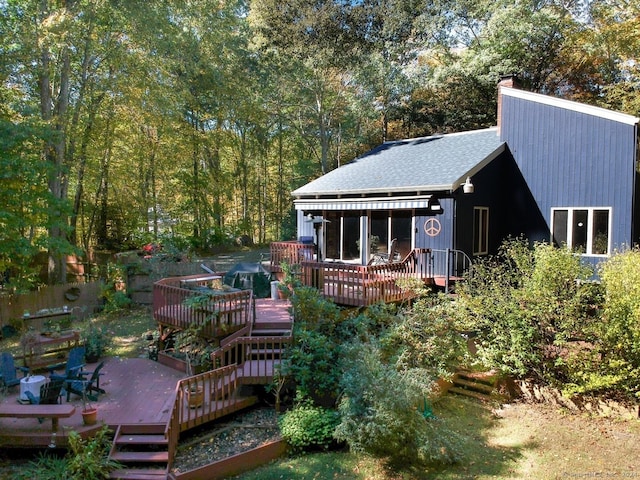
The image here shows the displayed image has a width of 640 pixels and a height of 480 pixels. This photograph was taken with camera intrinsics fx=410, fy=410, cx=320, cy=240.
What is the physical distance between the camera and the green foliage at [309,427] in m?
7.21

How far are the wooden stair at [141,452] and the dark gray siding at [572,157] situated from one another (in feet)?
38.0

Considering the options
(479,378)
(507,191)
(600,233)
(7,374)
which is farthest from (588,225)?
(7,374)

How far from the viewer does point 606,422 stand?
7.95 m

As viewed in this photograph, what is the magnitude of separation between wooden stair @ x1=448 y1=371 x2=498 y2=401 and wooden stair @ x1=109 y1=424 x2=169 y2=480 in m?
6.17

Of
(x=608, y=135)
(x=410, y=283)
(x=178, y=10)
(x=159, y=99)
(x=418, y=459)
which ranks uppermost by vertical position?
(x=178, y=10)

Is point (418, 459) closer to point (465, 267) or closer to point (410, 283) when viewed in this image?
point (410, 283)

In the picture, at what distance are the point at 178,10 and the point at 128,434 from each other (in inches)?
722

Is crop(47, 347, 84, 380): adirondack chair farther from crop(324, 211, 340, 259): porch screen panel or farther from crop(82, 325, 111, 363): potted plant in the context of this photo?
crop(324, 211, 340, 259): porch screen panel

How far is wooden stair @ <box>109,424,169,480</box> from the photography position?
635cm

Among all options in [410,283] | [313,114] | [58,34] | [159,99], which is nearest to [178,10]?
[159,99]

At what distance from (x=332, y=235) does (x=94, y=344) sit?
26.4 ft

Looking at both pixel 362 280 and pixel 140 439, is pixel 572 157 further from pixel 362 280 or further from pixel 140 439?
pixel 140 439

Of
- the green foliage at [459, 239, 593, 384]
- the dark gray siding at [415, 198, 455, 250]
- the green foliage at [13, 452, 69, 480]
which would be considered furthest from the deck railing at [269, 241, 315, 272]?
the green foliage at [13, 452, 69, 480]

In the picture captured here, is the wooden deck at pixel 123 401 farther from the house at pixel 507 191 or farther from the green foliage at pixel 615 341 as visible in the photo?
the green foliage at pixel 615 341
